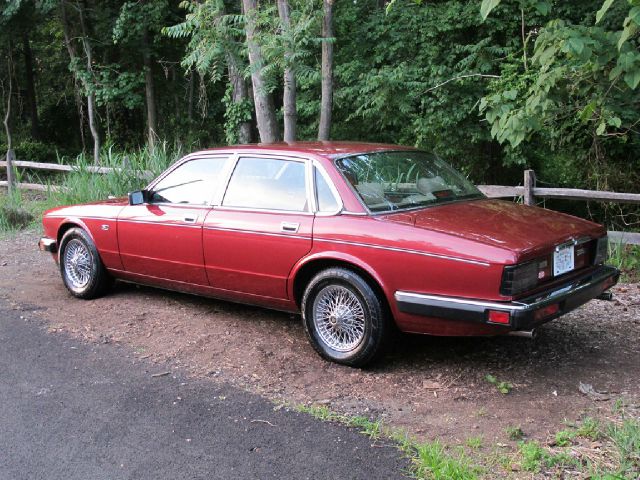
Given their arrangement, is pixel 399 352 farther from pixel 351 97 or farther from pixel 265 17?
pixel 351 97

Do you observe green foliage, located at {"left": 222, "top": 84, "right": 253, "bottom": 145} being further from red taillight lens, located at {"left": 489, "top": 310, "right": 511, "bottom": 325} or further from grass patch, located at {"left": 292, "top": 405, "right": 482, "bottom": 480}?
red taillight lens, located at {"left": 489, "top": 310, "right": 511, "bottom": 325}

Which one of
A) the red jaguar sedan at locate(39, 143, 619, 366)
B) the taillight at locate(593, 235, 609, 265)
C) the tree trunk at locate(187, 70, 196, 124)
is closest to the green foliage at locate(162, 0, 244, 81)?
the red jaguar sedan at locate(39, 143, 619, 366)

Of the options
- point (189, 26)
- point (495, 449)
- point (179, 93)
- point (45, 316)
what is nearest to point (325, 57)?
point (189, 26)

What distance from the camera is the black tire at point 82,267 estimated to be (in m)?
6.53

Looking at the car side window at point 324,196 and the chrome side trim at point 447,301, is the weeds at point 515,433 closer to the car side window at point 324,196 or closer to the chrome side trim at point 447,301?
the chrome side trim at point 447,301

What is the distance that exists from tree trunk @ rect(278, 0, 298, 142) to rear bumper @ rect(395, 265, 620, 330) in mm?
4715

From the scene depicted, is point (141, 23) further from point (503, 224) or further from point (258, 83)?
point (503, 224)

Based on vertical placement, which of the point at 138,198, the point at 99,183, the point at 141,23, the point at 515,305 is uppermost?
the point at 141,23

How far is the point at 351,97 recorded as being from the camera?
37.2 ft

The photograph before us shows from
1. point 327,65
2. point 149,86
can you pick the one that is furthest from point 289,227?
point 149,86

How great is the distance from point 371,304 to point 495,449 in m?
1.29

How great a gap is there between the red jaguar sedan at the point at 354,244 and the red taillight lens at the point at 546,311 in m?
0.01

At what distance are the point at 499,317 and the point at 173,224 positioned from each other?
3050 millimetres

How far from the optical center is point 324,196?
4.83 m
